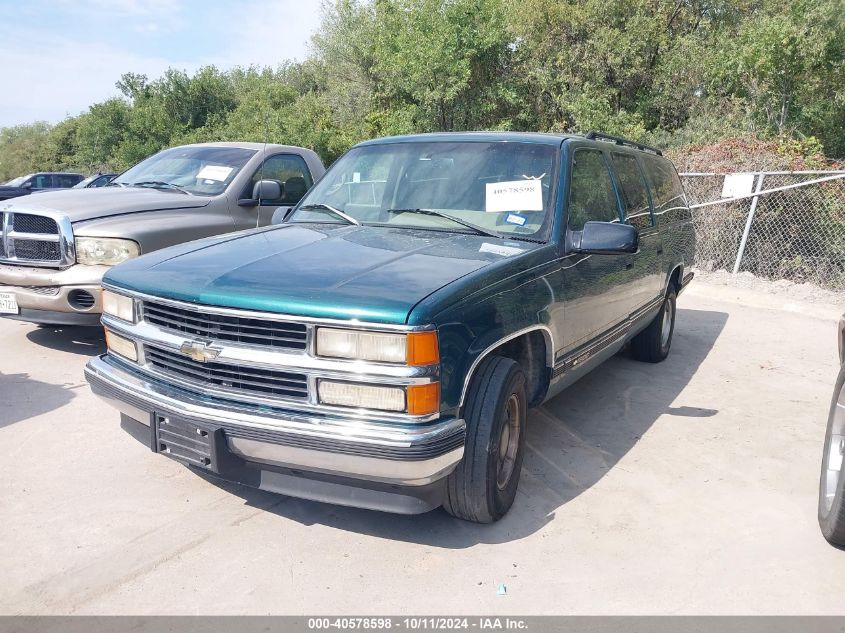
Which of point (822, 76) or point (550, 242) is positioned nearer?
point (550, 242)

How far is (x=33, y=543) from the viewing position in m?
3.18

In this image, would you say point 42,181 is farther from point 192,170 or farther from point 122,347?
point 122,347

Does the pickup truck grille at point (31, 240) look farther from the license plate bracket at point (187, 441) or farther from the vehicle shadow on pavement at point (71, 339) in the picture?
the license plate bracket at point (187, 441)

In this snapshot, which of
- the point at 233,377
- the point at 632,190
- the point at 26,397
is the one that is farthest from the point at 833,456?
the point at 26,397

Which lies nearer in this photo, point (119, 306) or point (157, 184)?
point (119, 306)

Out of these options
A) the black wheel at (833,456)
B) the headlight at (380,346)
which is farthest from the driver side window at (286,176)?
the black wheel at (833,456)

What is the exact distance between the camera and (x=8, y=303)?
576 centimetres

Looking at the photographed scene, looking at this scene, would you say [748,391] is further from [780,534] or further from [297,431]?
[297,431]

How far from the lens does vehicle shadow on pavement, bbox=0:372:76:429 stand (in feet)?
15.5

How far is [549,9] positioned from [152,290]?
873 inches

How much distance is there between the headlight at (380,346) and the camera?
9.03 feet

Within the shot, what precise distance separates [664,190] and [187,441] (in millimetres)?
4888

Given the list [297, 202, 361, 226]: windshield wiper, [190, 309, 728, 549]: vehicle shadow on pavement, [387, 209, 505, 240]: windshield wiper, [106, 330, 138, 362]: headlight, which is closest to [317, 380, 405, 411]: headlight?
[190, 309, 728, 549]: vehicle shadow on pavement

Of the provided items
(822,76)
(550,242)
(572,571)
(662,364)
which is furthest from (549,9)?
(572,571)
